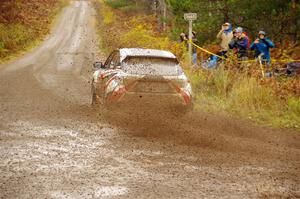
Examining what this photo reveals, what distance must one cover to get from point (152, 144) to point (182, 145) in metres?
0.54

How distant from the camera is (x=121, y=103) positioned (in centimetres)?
1002

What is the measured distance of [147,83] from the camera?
390 inches

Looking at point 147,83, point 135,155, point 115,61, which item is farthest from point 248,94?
point 135,155

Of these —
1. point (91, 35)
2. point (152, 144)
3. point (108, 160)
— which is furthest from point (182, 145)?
point (91, 35)

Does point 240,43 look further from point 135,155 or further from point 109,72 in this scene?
point 135,155

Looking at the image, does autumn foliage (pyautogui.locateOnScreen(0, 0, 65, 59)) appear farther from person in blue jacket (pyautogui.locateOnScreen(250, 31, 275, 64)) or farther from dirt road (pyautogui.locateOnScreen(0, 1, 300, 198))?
dirt road (pyautogui.locateOnScreen(0, 1, 300, 198))

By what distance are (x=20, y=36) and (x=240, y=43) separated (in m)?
20.6

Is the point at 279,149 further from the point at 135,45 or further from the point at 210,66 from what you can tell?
the point at 135,45

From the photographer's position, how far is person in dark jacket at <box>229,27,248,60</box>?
15000 millimetres

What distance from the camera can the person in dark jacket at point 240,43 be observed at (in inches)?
591

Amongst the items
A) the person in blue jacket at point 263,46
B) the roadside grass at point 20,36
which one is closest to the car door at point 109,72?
the person in blue jacket at point 263,46

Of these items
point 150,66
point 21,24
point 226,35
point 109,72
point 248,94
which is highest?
point 21,24

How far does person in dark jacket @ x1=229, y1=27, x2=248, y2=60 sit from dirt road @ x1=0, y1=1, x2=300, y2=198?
4394 millimetres

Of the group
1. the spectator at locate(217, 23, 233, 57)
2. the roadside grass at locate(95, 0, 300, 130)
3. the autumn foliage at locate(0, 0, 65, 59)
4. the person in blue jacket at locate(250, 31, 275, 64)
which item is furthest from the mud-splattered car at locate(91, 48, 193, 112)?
the autumn foliage at locate(0, 0, 65, 59)
